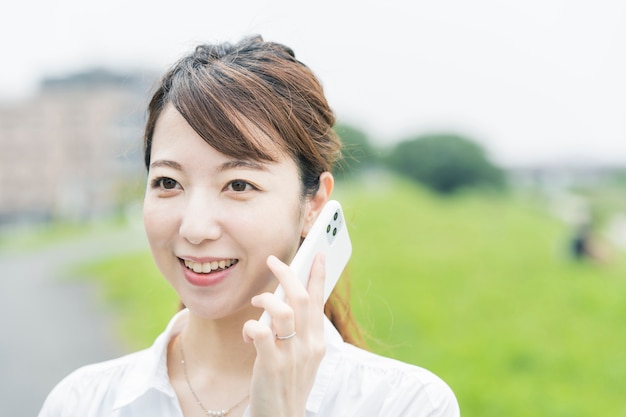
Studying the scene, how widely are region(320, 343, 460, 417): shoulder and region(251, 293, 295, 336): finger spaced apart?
262mm

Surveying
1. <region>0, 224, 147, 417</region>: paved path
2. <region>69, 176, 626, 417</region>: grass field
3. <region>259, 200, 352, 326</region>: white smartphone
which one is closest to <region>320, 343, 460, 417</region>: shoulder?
<region>259, 200, 352, 326</region>: white smartphone

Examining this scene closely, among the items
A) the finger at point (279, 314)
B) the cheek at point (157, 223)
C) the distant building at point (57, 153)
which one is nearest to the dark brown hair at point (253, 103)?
the cheek at point (157, 223)

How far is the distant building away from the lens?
29.5ft

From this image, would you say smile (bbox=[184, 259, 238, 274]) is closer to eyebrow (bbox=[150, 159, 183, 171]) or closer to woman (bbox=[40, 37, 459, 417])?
woman (bbox=[40, 37, 459, 417])

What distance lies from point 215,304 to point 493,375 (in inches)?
141

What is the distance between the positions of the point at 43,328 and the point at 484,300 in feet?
11.3

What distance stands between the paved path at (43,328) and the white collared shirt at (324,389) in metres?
3.21

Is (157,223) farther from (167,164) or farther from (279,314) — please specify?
(279,314)

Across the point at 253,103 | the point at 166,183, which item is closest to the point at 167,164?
the point at 166,183

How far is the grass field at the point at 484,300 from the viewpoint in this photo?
13.8 ft

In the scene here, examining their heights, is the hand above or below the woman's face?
below

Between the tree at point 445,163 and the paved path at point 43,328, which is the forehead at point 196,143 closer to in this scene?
the paved path at point 43,328

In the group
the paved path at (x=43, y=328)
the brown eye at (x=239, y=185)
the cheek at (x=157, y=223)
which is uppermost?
the brown eye at (x=239, y=185)

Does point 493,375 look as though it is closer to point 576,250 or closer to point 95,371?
point 576,250
